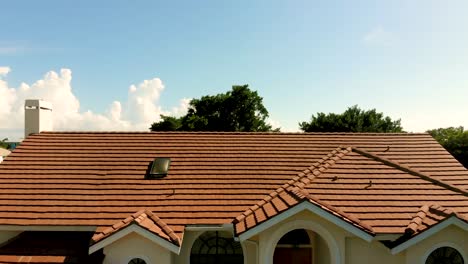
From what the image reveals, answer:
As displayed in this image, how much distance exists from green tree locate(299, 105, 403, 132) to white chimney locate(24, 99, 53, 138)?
37.9m

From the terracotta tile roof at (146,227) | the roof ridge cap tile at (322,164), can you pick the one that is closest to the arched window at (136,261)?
the terracotta tile roof at (146,227)

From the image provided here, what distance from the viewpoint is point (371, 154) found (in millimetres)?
13266

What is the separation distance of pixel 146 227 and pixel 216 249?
2.65 m

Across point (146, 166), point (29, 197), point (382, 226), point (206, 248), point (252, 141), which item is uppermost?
point (252, 141)

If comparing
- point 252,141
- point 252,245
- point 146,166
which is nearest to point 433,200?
point 252,245

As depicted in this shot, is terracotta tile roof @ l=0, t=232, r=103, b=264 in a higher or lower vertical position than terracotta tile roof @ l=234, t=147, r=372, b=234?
lower

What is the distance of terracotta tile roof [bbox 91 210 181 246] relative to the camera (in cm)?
981

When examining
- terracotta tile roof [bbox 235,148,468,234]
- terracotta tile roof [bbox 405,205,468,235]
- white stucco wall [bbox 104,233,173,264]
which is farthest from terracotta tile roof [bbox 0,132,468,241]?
white stucco wall [bbox 104,233,173,264]

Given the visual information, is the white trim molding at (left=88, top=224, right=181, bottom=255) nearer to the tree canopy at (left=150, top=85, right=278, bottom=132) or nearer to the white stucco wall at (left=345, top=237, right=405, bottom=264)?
the white stucco wall at (left=345, top=237, right=405, bottom=264)

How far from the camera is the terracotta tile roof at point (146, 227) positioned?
9.81 m

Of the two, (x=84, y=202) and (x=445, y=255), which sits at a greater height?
(x=84, y=202)

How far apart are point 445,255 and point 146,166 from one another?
383 inches

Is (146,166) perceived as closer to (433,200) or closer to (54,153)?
(54,153)

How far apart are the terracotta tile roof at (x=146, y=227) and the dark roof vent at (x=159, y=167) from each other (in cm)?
208
